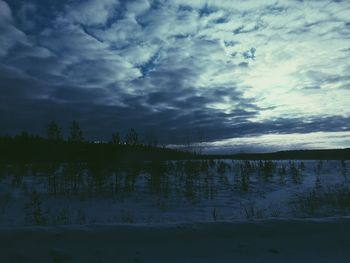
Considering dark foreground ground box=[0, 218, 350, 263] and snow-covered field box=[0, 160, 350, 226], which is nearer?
dark foreground ground box=[0, 218, 350, 263]

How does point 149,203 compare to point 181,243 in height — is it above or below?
below

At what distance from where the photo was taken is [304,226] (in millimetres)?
5316

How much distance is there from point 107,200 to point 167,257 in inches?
315

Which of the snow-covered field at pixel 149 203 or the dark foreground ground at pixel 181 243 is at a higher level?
the dark foreground ground at pixel 181 243

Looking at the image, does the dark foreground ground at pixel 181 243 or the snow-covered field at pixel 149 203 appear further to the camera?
the snow-covered field at pixel 149 203

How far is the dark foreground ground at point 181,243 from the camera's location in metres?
4.25

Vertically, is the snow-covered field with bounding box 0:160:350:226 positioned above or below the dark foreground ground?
below

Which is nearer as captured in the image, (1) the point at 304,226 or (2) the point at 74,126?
(1) the point at 304,226

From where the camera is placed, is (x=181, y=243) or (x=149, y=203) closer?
(x=181, y=243)

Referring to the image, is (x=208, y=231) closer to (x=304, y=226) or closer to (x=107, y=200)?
(x=304, y=226)

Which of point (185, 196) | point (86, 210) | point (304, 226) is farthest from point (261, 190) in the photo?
point (304, 226)

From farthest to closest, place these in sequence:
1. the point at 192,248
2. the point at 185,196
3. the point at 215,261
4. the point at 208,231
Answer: the point at 185,196
the point at 208,231
the point at 192,248
the point at 215,261

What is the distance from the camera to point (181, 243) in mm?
4676

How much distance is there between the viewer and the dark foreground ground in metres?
4.25
